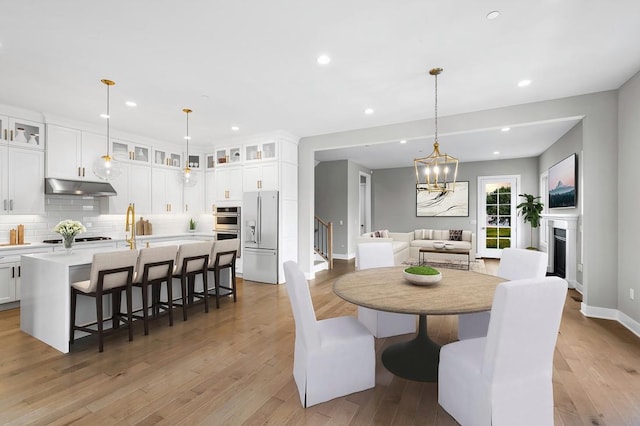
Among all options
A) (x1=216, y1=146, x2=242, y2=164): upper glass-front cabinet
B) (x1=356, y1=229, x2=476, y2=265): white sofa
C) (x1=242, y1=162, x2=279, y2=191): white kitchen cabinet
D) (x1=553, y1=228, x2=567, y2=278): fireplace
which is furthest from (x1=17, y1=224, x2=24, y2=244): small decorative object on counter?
(x1=553, y1=228, x2=567, y2=278): fireplace

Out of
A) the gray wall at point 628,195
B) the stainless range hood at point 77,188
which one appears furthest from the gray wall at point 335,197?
the gray wall at point 628,195

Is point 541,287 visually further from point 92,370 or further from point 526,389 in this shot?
point 92,370

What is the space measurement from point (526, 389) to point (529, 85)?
10.8ft

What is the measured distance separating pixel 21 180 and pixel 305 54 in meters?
4.45

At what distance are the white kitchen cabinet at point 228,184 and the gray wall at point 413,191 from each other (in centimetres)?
525

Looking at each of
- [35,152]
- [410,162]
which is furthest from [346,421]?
[410,162]

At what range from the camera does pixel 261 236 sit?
556 cm

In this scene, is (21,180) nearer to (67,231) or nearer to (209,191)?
(67,231)

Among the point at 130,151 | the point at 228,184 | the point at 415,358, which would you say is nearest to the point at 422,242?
the point at 228,184

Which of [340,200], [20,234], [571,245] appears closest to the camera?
[20,234]

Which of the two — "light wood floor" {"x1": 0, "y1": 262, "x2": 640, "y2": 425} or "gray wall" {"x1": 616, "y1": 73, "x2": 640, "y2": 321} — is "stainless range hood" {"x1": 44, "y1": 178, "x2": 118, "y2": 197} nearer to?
"light wood floor" {"x1": 0, "y1": 262, "x2": 640, "y2": 425}

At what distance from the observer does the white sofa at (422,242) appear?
7348mm

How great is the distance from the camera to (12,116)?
13.8ft

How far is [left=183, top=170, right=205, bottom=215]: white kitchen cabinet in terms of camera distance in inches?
258
